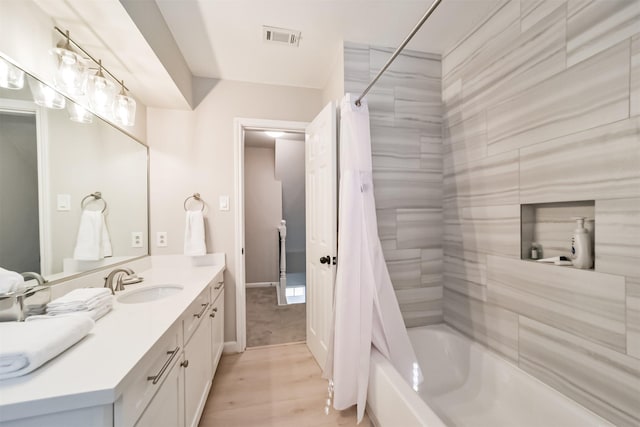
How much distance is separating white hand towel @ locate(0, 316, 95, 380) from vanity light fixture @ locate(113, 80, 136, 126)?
4.32 feet

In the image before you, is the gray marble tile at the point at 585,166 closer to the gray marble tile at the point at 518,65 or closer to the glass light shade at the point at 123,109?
the gray marble tile at the point at 518,65

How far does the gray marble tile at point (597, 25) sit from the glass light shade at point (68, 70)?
7.63 ft

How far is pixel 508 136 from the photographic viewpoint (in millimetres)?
1417

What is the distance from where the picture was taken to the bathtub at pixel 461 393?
1.08m

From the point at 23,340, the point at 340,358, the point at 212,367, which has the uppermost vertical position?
the point at 23,340

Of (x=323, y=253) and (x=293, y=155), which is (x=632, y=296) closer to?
(x=323, y=253)

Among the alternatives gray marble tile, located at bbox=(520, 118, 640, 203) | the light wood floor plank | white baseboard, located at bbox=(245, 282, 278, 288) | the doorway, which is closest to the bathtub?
the light wood floor plank

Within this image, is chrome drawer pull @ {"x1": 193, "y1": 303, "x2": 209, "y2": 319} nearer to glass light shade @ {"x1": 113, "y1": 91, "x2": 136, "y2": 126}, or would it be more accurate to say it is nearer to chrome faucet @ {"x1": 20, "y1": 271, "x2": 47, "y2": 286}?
chrome faucet @ {"x1": 20, "y1": 271, "x2": 47, "y2": 286}

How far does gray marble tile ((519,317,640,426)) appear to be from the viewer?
95cm

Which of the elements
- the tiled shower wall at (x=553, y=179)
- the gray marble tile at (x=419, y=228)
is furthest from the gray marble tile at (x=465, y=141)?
the gray marble tile at (x=419, y=228)

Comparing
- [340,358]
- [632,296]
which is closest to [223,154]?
[340,358]

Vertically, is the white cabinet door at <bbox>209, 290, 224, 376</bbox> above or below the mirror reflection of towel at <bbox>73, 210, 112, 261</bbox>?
below

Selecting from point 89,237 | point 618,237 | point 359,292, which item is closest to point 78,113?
point 89,237

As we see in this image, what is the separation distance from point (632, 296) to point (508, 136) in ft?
3.00
